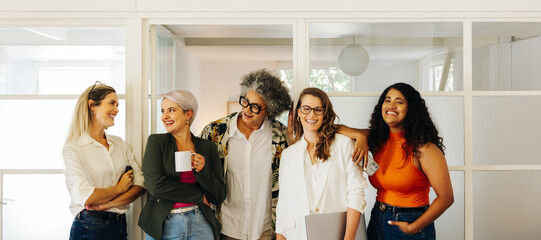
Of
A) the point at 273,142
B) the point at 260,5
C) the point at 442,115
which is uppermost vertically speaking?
the point at 260,5

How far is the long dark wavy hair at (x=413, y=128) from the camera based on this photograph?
2.05 m

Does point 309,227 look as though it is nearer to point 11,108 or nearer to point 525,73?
point 525,73

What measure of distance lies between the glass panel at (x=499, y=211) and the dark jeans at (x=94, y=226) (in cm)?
192

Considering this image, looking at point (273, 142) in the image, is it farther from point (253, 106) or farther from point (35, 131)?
point (35, 131)

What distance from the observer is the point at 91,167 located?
217 centimetres

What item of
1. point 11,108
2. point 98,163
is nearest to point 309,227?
point 98,163

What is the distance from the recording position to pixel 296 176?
2.03 meters

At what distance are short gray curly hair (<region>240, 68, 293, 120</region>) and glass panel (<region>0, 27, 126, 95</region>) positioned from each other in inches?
29.3

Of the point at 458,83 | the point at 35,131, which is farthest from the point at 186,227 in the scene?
the point at 458,83

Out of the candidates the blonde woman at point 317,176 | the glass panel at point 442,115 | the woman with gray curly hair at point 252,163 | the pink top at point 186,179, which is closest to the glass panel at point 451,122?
the glass panel at point 442,115

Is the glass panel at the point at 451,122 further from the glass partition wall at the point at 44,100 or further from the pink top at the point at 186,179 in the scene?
the glass partition wall at the point at 44,100

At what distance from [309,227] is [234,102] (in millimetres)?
4339

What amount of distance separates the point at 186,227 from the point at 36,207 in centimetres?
99

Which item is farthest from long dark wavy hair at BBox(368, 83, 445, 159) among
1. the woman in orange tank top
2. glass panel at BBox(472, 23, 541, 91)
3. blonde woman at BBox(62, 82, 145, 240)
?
blonde woman at BBox(62, 82, 145, 240)
